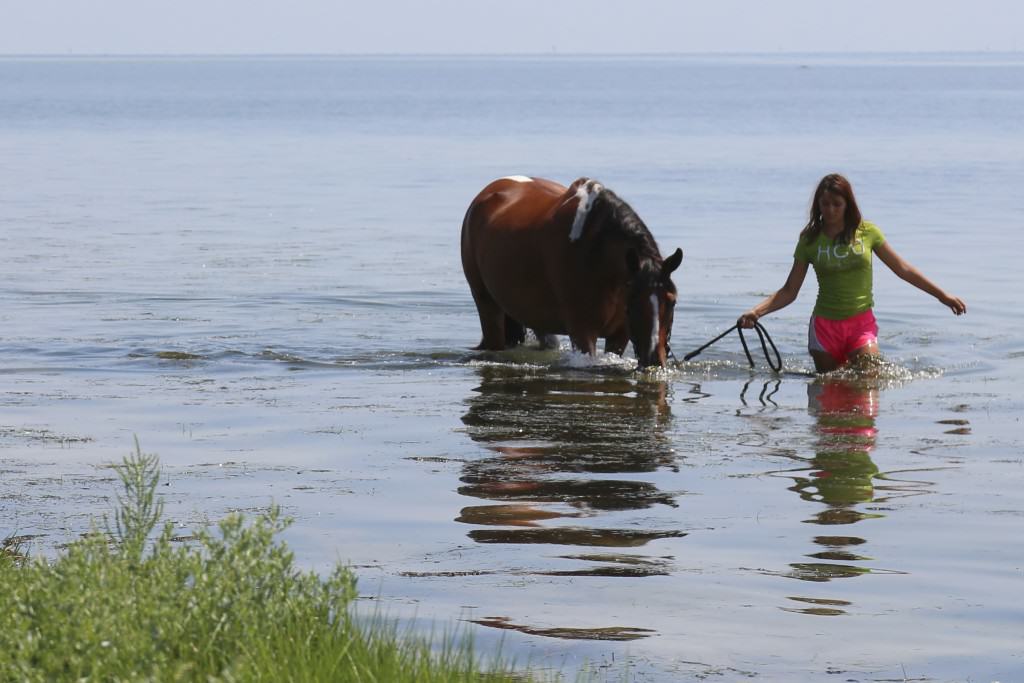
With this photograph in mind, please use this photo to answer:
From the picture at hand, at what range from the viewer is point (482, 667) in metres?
5.30

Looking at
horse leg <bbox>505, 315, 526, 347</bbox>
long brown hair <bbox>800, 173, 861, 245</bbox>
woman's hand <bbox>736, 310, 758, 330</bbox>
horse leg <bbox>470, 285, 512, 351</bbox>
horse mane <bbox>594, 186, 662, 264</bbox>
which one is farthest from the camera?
horse leg <bbox>505, 315, 526, 347</bbox>

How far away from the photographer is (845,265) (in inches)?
448

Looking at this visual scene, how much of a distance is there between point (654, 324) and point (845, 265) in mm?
1404

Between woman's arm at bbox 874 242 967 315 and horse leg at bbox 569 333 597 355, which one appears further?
horse leg at bbox 569 333 597 355

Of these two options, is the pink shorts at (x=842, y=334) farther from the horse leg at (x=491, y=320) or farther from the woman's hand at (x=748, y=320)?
the horse leg at (x=491, y=320)

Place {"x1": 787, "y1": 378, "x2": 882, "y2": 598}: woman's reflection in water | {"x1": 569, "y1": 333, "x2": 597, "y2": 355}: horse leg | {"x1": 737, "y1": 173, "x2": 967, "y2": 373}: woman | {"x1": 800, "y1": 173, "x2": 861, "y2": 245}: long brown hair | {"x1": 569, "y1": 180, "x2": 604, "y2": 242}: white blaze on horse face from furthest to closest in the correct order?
{"x1": 569, "y1": 333, "x2": 597, "y2": 355}: horse leg
{"x1": 569, "y1": 180, "x2": 604, "y2": 242}: white blaze on horse face
{"x1": 737, "y1": 173, "x2": 967, "y2": 373}: woman
{"x1": 800, "y1": 173, "x2": 861, "y2": 245}: long brown hair
{"x1": 787, "y1": 378, "x2": 882, "y2": 598}: woman's reflection in water

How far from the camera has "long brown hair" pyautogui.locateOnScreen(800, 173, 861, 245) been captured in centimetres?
1112

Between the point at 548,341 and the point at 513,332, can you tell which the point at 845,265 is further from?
the point at 513,332

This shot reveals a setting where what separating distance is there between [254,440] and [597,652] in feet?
14.9

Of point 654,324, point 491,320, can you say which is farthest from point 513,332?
point 654,324

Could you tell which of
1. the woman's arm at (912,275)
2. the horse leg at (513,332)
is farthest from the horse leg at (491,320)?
the woman's arm at (912,275)

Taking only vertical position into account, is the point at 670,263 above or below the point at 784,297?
above

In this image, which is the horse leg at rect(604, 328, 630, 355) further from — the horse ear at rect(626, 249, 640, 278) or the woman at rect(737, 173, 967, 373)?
the woman at rect(737, 173, 967, 373)

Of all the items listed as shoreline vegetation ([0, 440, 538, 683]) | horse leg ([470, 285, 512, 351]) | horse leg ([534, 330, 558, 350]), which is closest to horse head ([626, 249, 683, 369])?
horse leg ([534, 330, 558, 350])
